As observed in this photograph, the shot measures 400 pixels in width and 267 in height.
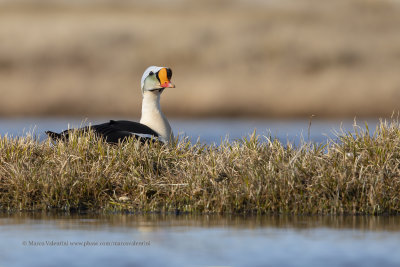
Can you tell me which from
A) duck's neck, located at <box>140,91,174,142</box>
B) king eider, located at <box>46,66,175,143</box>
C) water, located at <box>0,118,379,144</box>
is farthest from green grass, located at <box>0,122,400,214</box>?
water, located at <box>0,118,379,144</box>

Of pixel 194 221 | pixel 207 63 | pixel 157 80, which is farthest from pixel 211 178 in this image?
pixel 207 63

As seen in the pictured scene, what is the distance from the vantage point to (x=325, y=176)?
10.3 meters

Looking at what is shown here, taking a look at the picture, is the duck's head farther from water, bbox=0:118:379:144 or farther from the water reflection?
water, bbox=0:118:379:144

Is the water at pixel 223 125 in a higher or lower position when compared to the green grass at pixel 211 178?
higher

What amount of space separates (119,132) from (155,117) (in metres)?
0.84

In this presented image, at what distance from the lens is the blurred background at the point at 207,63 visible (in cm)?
3506

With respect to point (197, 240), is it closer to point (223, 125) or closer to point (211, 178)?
point (211, 178)

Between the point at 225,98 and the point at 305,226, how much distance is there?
26.4 metres

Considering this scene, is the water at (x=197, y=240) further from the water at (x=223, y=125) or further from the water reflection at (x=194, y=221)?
the water at (x=223, y=125)

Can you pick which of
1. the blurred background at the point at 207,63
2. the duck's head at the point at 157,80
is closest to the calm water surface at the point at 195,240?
the duck's head at the point at 157,80

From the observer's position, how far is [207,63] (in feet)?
127

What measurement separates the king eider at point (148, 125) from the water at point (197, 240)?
2.22m

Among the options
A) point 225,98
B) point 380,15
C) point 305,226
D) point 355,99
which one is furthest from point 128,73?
point 305,226

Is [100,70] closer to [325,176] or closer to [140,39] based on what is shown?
[140,39]
